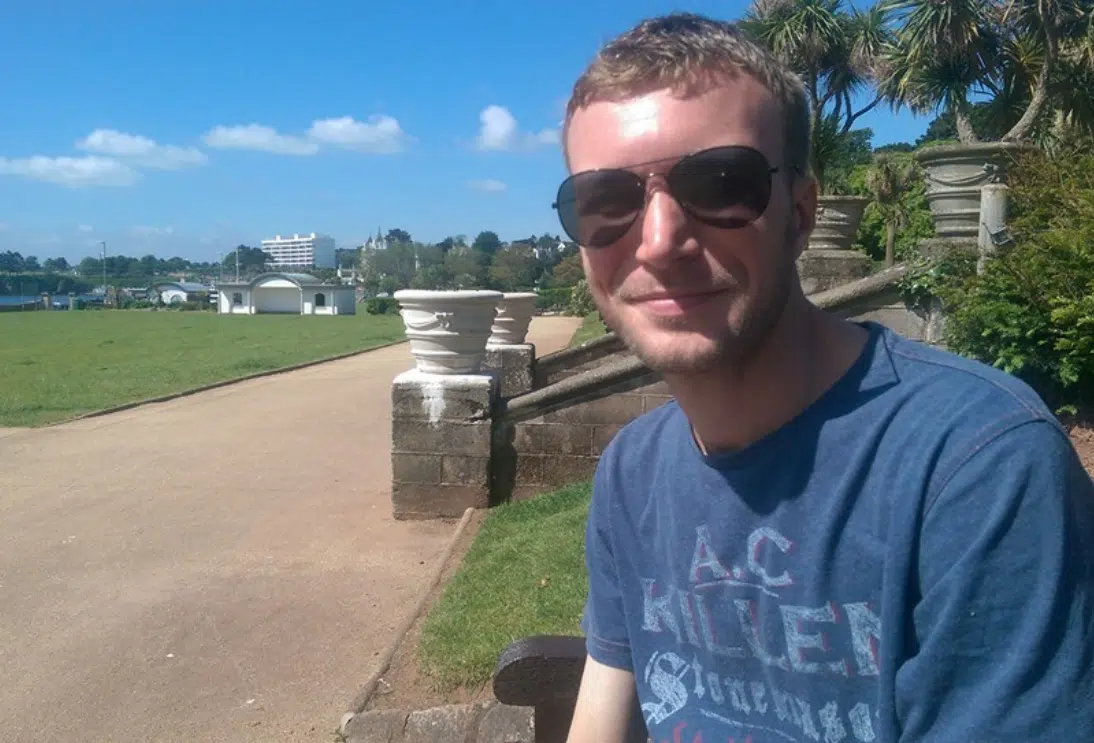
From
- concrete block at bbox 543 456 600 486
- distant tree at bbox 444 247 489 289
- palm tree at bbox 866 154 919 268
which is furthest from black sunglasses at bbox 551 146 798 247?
palm tree at bbox 866 154 919 268

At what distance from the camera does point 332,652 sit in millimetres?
5289

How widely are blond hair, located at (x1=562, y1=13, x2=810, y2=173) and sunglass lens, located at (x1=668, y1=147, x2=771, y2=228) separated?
87 mm

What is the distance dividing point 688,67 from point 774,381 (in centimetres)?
46

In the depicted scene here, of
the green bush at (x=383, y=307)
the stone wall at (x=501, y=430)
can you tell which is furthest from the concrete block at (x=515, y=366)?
the green bush at (x=383, y=307)

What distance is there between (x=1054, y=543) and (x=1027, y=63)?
62.4 feet

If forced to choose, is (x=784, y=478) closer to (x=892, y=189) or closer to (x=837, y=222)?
(x=837, y=222)

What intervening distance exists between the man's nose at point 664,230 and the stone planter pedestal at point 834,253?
345 inches

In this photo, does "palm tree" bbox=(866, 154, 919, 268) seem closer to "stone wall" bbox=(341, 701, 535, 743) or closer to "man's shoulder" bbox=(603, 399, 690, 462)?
"stone wall" bbox=(341, 701, 535, 743)

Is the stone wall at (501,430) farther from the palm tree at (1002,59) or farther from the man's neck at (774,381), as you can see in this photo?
the palm tree at (1002,59)

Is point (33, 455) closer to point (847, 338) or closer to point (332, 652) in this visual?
point (332, 652)

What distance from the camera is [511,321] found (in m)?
12.1

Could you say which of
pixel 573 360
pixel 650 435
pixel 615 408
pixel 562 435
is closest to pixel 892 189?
pixel 573 360

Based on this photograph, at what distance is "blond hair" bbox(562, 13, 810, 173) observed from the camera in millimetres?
1460

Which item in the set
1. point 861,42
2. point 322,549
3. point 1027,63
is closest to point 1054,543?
point 322,549
